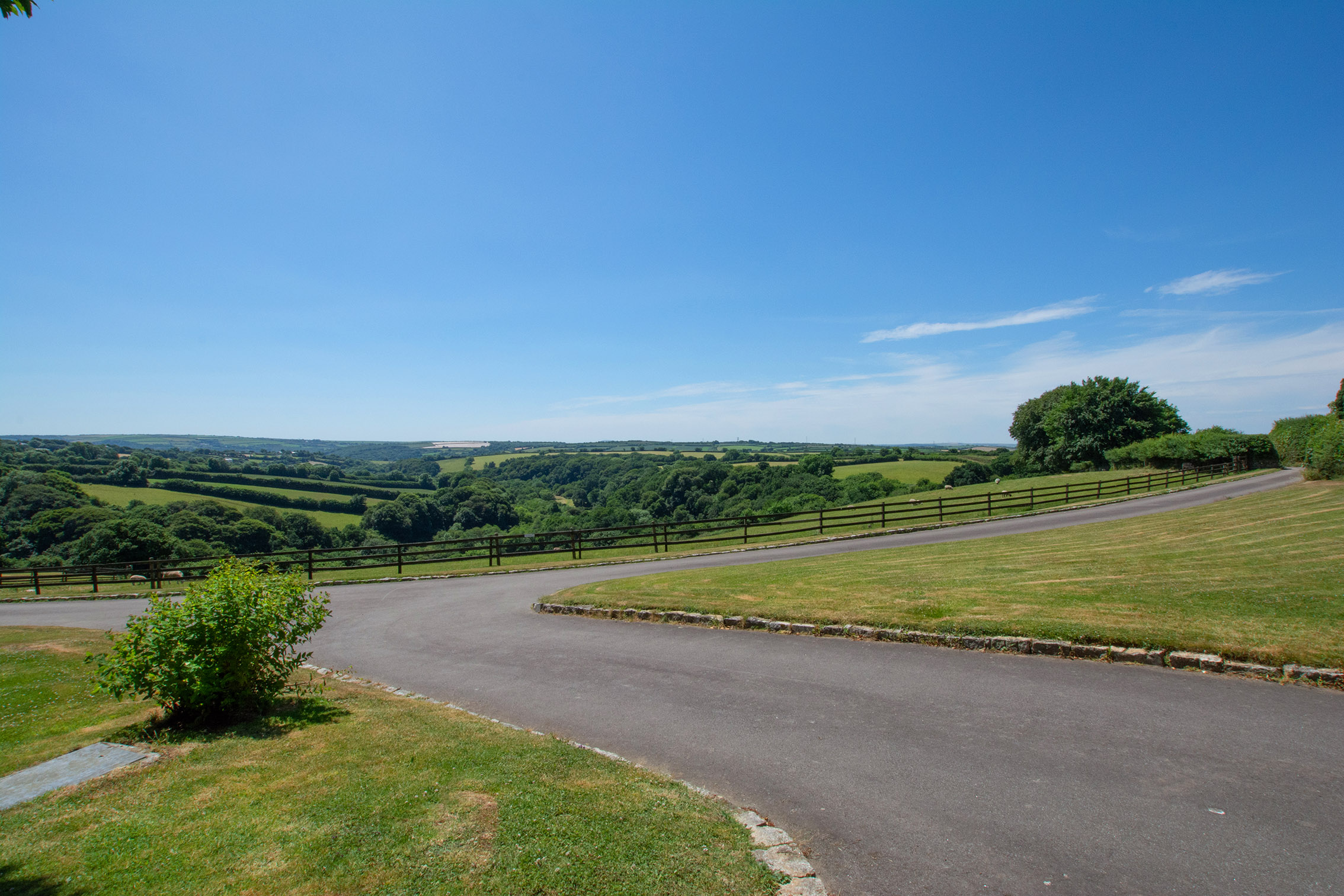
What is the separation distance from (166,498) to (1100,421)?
325 feet

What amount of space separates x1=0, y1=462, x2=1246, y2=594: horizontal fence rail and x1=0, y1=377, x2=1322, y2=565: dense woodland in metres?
10.4

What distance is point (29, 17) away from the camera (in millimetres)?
3885

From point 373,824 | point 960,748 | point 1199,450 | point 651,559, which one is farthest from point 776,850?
point 1199,450

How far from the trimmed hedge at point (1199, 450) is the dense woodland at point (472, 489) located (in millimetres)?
139

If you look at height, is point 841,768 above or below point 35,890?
below

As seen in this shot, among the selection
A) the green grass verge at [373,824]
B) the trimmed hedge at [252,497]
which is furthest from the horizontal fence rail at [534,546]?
the trimmed hedge at [252,497]

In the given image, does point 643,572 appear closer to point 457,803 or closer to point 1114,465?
point 457,803

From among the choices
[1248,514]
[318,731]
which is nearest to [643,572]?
[318,731]

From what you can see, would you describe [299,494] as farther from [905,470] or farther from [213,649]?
[213,649]

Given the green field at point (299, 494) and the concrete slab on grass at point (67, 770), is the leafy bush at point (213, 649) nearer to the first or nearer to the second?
the concrete slab on grass at point (67, 770)

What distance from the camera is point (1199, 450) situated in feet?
164

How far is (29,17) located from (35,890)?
5224mm

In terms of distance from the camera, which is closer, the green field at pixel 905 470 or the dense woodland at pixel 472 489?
the dense woodland at pixel 472 489

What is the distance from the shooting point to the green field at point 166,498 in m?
63.9
